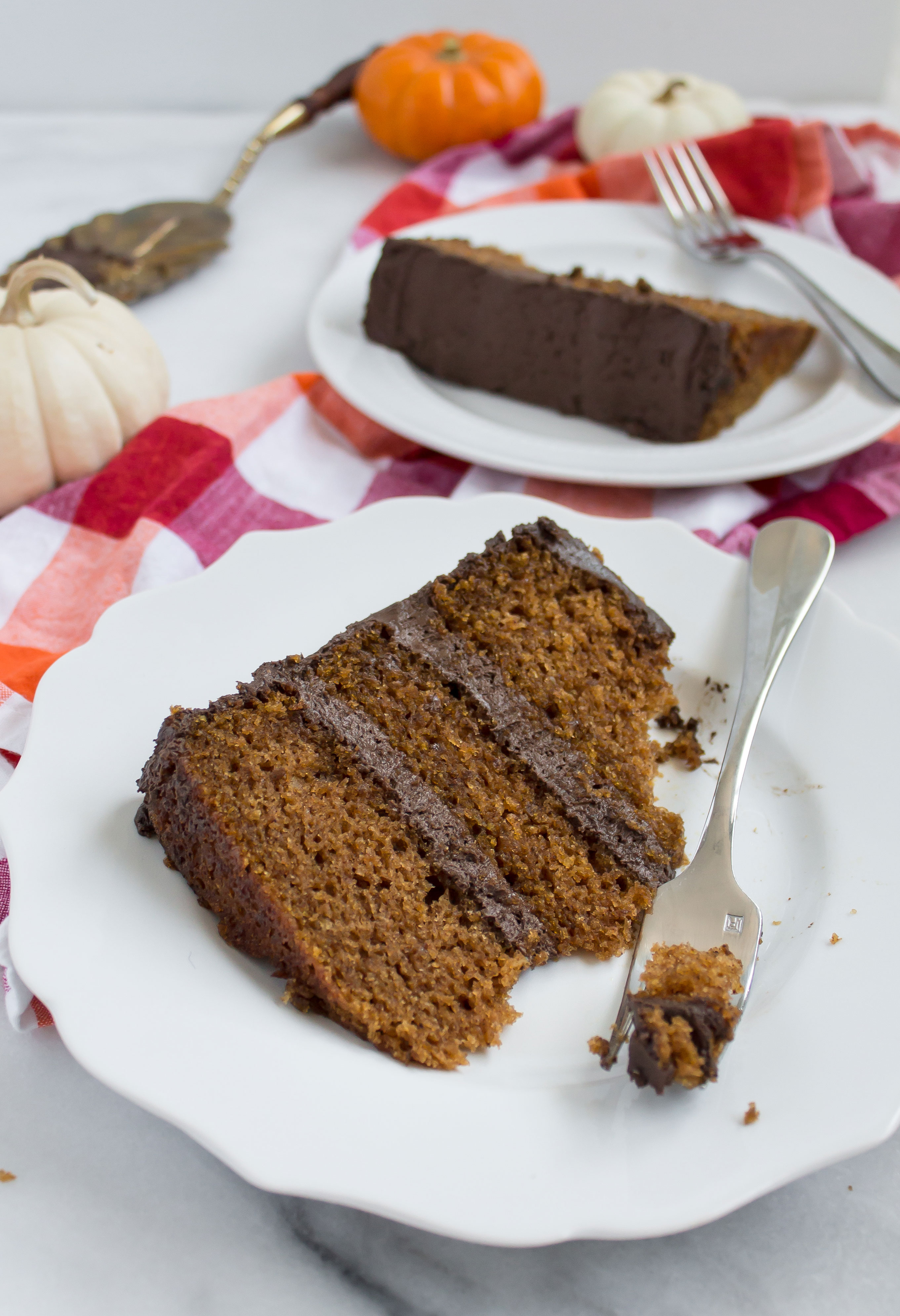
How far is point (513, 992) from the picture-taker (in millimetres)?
2043

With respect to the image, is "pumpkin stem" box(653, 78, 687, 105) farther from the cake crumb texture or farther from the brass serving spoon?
the cake crumb texture

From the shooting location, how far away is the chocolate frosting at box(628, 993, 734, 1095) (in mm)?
1692

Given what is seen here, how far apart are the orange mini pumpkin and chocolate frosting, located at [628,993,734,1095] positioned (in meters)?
4.44

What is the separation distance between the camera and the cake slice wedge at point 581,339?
11.1 feet

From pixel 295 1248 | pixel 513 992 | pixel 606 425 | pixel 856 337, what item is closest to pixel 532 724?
pixel 513 992

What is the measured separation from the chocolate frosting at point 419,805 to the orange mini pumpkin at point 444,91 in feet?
12.1

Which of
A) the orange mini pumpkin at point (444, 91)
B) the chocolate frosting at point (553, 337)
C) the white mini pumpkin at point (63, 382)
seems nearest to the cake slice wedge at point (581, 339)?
the chocolate frosting at point (553, 337)

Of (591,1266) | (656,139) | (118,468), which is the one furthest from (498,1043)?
(656,139)

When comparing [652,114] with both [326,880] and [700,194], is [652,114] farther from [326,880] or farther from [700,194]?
[326,880]

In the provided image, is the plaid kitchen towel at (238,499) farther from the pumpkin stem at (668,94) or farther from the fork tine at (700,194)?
the pumpkin stem at (668,94)

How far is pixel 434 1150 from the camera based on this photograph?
5.42 ft

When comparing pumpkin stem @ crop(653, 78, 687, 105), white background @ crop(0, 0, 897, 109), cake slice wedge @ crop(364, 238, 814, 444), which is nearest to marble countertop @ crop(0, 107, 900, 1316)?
cake slice wedge @ crop(364, 238, 814, 444)

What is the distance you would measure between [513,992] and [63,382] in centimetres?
217

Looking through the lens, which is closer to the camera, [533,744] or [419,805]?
[419,805]
